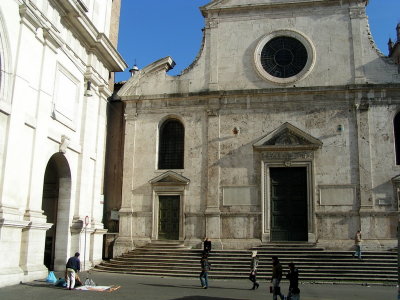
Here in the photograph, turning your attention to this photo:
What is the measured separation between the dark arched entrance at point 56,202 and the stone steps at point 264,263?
7.57 ft

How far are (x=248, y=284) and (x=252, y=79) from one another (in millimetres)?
10572

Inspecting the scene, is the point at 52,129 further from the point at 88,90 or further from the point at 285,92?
the point at 285,92

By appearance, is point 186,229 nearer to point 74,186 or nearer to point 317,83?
point 74,186

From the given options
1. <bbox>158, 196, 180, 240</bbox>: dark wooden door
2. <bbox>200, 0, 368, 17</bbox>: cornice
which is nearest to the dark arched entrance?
<bbox>158, 196, 180, 240</bbox>: dark wooden door

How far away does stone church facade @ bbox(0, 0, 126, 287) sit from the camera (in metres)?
14.6

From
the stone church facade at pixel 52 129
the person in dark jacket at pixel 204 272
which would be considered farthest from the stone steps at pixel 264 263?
the person in dark jacket at pixel 204 272

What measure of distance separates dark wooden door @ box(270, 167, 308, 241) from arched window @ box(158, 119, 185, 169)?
482cm

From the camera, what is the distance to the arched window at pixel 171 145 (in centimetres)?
2338

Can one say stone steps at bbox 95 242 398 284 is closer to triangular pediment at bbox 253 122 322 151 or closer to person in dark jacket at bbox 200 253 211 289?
person in dark jacket at bbox 200 253 211 289

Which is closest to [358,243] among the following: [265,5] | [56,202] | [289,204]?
[289,204]

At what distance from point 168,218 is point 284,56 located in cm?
1011

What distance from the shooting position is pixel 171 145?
2359cm

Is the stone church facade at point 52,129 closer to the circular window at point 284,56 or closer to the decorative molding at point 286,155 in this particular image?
the circular window at point 284,56

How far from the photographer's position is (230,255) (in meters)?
20.2
